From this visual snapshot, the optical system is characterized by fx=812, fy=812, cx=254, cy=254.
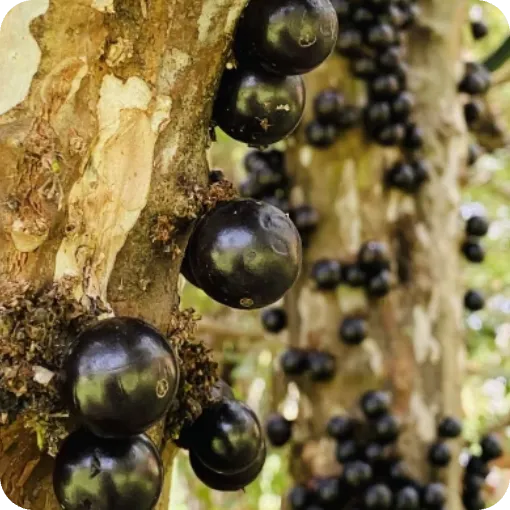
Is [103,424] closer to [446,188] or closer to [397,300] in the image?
[397,300]

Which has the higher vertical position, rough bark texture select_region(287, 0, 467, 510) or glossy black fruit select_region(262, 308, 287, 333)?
rough bark texture select_region(287, 0, 467, 510)

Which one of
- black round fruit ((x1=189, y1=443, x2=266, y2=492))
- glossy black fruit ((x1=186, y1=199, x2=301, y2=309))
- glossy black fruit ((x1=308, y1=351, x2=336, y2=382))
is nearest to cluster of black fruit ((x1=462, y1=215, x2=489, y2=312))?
glossy black fruit ((x1=308, y1=351, x2=336, y2=382))

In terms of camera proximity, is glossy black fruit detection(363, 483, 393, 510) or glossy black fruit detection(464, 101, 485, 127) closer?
glossy black fruit detection(363, 483, 393, 510)

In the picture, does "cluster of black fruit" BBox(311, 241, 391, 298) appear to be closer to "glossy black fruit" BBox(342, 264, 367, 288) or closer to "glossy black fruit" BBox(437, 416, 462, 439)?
"glossy black fruit" BBox(342, 264, 367, 288)

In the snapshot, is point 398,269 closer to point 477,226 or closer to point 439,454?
point 477,226

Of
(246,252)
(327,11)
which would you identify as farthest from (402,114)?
(246,252)

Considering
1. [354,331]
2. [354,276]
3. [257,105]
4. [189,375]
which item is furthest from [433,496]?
[257,105]

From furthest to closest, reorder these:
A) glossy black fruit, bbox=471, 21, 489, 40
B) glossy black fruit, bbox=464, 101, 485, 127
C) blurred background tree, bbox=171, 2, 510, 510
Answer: glossy black fruit, bbox=471, 21, 489, 40 < glossy black fruit, bbox=464, 101, 485, 127 < blurred background tree, bbox=171, 2, 510, 510
